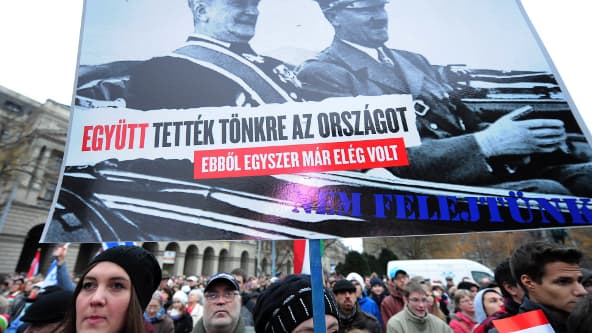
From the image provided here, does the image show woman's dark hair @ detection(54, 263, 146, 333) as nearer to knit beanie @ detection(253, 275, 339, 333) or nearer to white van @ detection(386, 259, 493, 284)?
knit beanie @ detection(253, 275, 339, 333)

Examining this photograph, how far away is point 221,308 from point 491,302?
9.48ft

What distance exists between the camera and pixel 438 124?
→ 1859 mm

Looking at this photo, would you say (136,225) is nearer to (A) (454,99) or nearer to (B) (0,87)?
(A) (454,99)

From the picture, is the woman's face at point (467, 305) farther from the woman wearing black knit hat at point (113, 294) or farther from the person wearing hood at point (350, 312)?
the woman wearing black knit hat at point (113, 294)

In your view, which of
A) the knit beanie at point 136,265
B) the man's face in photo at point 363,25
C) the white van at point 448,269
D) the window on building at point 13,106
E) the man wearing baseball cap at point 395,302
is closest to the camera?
the knit beanie at point 136,265

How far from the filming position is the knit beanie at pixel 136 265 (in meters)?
1.45

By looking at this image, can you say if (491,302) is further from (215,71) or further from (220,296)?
(215,71)

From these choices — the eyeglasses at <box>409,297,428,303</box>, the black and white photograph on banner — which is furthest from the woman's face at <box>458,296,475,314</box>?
the black and white photograph on banner

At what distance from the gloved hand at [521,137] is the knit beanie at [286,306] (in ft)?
4.41

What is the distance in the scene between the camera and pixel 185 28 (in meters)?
2.17

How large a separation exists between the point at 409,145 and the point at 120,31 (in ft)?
7.02

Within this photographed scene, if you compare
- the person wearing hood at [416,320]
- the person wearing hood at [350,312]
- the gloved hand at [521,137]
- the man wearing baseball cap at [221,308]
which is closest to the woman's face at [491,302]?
the person wearing hood at [416,320]

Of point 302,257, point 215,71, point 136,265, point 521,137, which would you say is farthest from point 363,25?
point 302,257

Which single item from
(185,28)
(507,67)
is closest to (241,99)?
(185,28)
